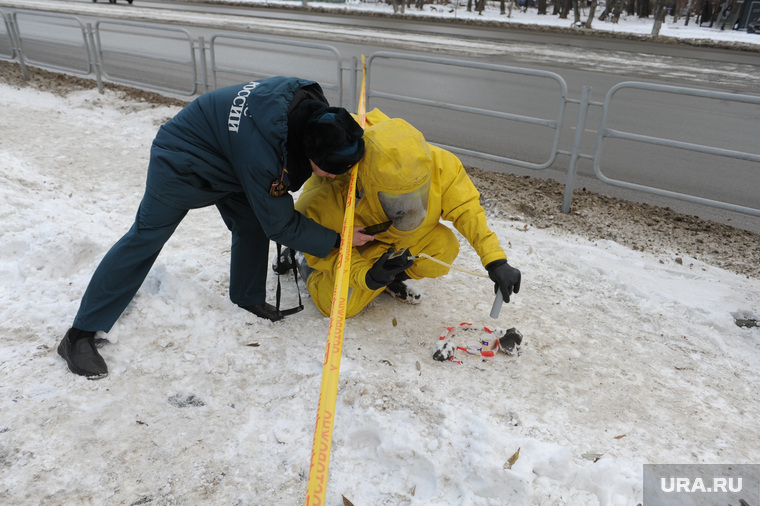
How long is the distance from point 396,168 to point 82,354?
6.51 ft

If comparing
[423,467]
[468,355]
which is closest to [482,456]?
[423,467]

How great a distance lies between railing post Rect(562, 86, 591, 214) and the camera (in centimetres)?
523

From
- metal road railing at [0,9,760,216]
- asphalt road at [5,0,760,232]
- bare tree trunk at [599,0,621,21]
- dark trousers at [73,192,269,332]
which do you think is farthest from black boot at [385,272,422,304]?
bare tree trunk at [599,0,621,21]

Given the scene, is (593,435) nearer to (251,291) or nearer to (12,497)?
(251,291)

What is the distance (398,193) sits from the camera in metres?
2.93

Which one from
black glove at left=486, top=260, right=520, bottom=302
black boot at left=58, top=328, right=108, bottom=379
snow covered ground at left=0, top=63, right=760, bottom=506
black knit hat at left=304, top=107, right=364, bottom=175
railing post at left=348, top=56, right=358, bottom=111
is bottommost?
snow covered ground at left=0, top=63, right=760, bottom=506

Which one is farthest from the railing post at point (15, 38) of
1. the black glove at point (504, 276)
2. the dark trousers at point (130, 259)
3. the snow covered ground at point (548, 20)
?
the snow covered ground at point (548, 20)

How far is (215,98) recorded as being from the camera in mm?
2918

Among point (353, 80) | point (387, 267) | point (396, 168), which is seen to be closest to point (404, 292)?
point (387, 267)

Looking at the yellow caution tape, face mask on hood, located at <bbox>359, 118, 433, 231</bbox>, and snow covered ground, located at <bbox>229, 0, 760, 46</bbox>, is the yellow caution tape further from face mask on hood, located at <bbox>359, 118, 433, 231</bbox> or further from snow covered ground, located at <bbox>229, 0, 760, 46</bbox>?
snow covered ground, located at <bbox>229, 0, 760, 46</bbox>

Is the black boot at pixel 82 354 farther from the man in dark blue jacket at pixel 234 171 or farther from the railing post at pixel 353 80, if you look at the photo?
the railing post at pixel 353 80

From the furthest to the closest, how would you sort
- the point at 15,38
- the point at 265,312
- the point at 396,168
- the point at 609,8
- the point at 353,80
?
the point at 609,8
the point at 15,38
the point at 353,80
the point at 265,312
the point at 396,168

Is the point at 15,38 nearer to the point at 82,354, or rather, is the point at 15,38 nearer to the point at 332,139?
the point at 82,354

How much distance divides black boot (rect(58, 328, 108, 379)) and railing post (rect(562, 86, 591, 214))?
432 centimetres
